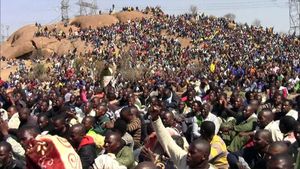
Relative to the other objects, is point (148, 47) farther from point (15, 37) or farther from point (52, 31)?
point (15, 37)

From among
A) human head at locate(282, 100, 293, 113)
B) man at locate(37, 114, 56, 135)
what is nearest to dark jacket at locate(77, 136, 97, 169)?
man at locate(37, 114, 56, 135)

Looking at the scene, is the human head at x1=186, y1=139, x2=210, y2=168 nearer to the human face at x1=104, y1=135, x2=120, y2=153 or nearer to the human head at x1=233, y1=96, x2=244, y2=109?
the human face at x1=104, y1=135, x2=120, y2=153

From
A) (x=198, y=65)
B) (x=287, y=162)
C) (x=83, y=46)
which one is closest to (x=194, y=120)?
(x=287, y=162)

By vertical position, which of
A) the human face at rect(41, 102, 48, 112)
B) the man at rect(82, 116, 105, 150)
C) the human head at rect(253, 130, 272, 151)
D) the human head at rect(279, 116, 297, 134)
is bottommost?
the human face at rect(41, 102, 48, 112)

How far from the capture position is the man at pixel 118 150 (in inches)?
198

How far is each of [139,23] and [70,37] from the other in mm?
8412

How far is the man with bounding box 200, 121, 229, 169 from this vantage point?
4.86 metres

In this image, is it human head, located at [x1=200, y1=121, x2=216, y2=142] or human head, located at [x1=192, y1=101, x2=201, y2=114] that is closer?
human head, located at [x1=200, y1=121, x2=216, y2=142]

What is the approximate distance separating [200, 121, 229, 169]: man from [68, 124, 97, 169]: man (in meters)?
1.24

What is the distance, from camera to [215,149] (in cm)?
529

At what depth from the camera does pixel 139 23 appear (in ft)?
195

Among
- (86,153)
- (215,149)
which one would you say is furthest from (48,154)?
(215,149)

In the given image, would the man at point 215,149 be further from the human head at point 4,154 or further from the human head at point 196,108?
the human head at point 196,108

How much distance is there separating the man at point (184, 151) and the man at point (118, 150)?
418 mm
